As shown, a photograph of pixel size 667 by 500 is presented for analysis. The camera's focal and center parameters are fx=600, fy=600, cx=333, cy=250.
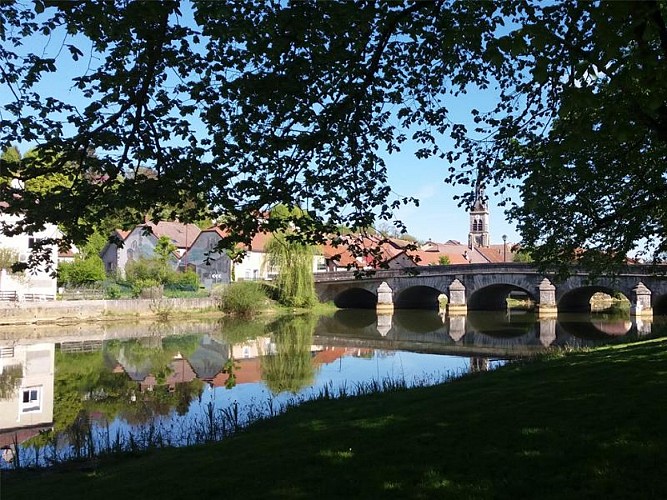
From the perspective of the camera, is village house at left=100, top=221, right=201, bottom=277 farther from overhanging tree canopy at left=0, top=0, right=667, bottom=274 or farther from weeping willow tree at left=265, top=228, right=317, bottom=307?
overhanging tree canopy at left=0, top=0, right=667, bottom=274

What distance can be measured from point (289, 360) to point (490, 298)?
119ft

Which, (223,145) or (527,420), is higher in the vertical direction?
(223,145)

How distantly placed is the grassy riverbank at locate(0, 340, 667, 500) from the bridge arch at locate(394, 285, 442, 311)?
160ft

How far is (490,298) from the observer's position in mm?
55938

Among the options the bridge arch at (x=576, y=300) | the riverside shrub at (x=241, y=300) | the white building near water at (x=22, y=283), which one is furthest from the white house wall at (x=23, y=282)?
the bridge arch at (x=576, y=300)

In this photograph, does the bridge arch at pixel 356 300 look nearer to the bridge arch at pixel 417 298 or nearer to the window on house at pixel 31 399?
the bridge arch at pixel 417 298

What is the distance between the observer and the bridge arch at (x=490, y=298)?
52.2m

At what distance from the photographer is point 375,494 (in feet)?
15.8

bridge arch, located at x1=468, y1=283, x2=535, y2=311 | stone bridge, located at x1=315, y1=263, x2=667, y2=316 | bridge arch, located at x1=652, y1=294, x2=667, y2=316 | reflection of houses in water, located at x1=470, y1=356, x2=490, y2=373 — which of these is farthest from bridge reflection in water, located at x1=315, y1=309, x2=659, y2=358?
bridge arch, located at x1=468, y1=283, x2=535, y2=311

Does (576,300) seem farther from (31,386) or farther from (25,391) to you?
(25,391)

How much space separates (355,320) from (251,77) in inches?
1557

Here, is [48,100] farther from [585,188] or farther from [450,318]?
[450,318]

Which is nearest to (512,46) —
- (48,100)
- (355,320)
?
(48,100)

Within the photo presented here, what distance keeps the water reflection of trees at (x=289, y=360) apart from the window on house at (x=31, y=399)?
20.1 ft
